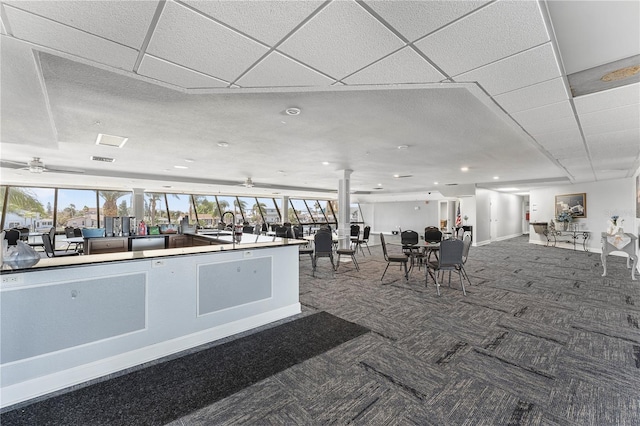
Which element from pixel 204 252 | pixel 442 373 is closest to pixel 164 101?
pixel 204 252

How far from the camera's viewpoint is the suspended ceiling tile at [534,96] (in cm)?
223

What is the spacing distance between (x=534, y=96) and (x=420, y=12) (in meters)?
1.76

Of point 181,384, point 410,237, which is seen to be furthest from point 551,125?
point 181,384

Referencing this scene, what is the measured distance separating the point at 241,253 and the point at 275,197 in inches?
493

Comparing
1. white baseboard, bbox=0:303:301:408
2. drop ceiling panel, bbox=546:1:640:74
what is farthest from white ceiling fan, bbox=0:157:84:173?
drop ceiling panel, bbox=546:1:640:74

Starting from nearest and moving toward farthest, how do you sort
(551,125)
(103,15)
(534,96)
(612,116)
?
(103,15), (534,96), (612,116), (551,125)

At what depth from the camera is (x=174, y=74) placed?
2043mm

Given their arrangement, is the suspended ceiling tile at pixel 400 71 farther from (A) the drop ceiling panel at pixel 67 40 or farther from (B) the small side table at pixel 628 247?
(B) the small side table at pixel 628 247

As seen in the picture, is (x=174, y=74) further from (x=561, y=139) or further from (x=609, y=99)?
(x=561, y=139)

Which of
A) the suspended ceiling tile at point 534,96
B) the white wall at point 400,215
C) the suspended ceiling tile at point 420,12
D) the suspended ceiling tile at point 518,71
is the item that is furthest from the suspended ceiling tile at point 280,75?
the white wall at point 400,215

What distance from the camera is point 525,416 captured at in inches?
73.5

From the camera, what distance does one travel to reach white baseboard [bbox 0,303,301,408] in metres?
2.06

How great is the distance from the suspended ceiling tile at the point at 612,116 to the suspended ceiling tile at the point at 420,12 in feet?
8.88

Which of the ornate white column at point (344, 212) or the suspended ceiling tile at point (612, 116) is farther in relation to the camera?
the ornate white column at point (344, 212)
